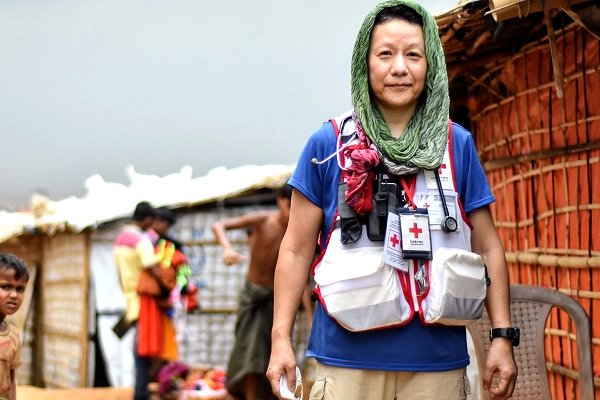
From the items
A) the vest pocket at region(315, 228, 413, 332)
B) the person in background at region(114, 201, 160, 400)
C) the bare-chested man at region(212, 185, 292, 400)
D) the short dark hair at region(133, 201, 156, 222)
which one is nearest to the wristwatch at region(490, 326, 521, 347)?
the vest pocket at region(315, 228, 413, 332)

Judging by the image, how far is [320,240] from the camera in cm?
323

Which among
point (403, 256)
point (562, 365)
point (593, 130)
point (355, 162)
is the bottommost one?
point (562, 365)

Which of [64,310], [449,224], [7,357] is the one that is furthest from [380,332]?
[64,310]

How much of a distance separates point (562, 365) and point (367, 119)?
8.59 ft

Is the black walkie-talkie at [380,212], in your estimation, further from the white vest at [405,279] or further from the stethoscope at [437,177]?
the stethoscope at [437,177]

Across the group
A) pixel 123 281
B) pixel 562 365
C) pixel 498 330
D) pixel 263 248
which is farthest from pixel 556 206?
pixel 123 281

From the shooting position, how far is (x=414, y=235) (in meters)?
2.90

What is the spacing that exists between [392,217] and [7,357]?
2.46m

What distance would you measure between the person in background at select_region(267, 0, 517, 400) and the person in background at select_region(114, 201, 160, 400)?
21.0 feet

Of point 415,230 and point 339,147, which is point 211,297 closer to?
point 339,147

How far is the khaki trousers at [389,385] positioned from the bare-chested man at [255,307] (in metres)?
5.59

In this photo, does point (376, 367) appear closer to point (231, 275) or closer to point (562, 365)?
point (562, 365)

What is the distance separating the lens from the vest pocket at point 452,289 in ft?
9.46

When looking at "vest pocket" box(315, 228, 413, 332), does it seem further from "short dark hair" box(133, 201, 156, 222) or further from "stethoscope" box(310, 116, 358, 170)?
"short dark hair" box(133, 201, 156, 222)
